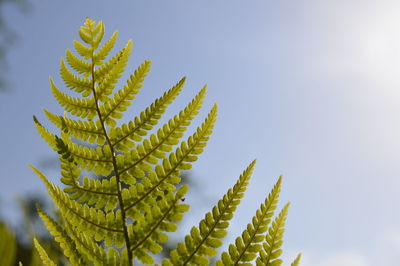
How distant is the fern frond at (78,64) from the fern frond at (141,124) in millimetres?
207

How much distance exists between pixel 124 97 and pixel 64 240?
1.39 feet

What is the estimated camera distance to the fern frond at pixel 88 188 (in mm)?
1074

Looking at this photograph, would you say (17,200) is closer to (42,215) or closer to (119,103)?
(42,215)

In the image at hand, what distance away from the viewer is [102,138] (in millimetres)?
1161

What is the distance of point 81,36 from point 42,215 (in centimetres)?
51

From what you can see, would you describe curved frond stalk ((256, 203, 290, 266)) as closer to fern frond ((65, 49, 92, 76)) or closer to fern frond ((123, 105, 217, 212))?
fern frond ((123, 105, 217, 212))

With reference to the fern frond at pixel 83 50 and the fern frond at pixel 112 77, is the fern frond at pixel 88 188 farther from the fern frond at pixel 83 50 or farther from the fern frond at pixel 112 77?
the fern frond at pixel 83 50

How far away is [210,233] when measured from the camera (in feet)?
3.33

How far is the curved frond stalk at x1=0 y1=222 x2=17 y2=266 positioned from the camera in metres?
0.86

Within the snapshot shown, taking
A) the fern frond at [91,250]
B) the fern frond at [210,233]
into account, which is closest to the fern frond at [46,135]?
the fern frond at [91,250]

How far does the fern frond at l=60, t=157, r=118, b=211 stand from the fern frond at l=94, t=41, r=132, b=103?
0.22 metres

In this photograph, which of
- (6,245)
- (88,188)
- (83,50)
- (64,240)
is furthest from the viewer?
(83,50)

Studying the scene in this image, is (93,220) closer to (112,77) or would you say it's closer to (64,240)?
(64,240)

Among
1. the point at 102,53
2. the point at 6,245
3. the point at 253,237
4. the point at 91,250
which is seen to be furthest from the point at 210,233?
the point at 102,53
